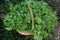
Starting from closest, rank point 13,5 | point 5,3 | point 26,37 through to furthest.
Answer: point 13,5
point 5,3
point 26,37

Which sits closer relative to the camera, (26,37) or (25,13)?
(25,13)

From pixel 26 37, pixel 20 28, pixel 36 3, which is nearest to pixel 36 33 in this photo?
pixel 20 28

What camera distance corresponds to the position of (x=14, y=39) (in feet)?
6.25

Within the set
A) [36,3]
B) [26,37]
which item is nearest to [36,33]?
[36,3]

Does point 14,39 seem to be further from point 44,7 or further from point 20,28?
point 44,7

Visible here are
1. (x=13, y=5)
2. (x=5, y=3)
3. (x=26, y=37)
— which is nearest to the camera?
(x=13, y=5)

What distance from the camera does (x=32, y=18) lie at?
1.49m

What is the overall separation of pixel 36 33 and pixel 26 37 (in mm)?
411

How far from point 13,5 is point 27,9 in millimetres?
Answer: 166

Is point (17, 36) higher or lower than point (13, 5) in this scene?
lower

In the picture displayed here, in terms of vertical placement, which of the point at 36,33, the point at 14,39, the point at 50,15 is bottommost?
the point at 14,39

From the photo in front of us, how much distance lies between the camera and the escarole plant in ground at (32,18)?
4.92 ft

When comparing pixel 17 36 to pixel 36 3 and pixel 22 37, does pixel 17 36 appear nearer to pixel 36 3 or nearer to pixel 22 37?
pixel 22 37

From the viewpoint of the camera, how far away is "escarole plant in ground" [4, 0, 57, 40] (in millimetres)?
1500
